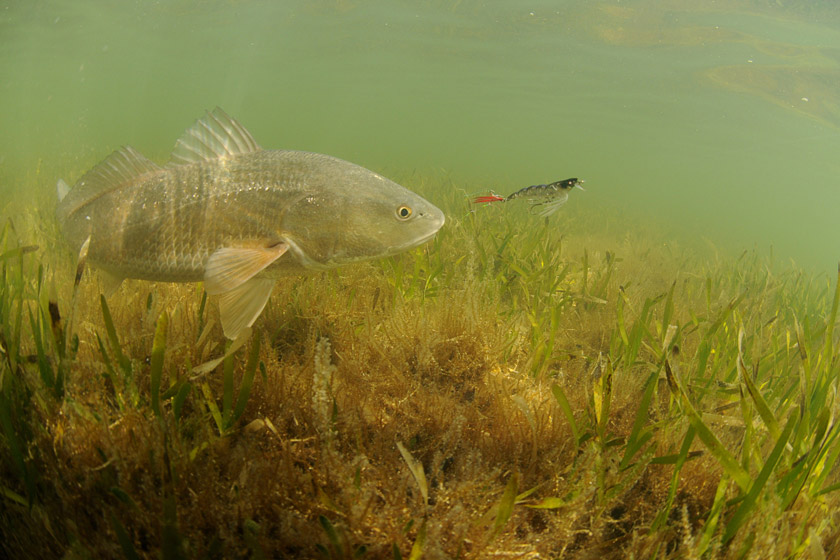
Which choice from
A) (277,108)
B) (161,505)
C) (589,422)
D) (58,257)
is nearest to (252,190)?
(161,505)

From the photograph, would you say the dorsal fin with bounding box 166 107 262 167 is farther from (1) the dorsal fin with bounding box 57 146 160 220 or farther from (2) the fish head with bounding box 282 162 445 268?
(2) the fish head with bounding box 282 162 445 268

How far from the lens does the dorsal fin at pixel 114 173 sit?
296 cm

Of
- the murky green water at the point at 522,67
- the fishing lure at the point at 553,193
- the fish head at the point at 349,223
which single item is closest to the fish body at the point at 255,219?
the fish head at the point at 349,223

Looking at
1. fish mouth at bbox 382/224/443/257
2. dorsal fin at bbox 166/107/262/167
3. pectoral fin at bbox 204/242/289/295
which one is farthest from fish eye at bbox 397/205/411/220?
dorsal fin at bbox 166/107/262/167

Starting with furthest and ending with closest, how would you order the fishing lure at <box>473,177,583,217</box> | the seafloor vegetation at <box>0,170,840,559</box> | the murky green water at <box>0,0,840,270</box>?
the murky green water at <box>0,0,840,270</box> → the fishing lure at <box>473,177,583,217</box> → the seafloor vegetation at <box>0,170,840,559</box>

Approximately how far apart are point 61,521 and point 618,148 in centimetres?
7729

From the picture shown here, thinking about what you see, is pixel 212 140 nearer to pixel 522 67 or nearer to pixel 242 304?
pixel 242 304

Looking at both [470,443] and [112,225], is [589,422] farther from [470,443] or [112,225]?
→ [112,225]

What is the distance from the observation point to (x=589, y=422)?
7.90 feet

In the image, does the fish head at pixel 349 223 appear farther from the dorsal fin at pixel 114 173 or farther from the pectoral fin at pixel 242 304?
the dorsal fin at pixel 114 173

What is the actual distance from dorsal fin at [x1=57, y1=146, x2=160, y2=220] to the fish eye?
1775mm

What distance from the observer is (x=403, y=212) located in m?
2.79

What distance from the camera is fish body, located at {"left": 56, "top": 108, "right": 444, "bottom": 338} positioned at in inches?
107

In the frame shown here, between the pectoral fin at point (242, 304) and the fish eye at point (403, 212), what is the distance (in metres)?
0.96
